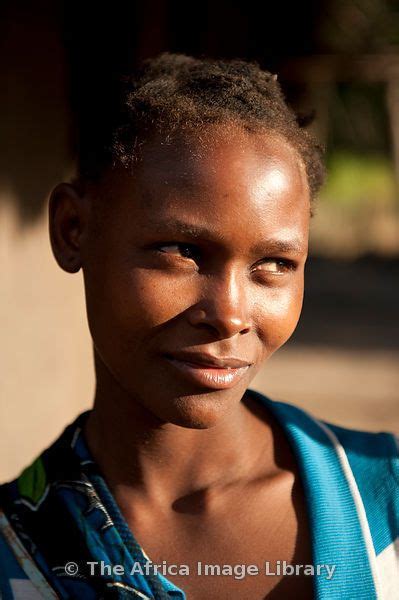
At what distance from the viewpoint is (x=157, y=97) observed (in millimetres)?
1714

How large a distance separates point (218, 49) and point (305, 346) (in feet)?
13.7

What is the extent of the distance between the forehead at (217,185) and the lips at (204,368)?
21 centimetres

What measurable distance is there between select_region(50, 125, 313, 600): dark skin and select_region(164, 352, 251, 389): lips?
0.5 inches

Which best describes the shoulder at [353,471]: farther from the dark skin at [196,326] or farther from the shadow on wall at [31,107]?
the shadow on wall at [31,107]

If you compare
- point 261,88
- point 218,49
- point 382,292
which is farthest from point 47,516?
point 382,292

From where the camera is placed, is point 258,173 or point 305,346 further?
point 305,346

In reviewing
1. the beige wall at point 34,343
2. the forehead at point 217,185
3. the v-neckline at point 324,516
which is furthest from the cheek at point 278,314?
the beige wall at point 34,343

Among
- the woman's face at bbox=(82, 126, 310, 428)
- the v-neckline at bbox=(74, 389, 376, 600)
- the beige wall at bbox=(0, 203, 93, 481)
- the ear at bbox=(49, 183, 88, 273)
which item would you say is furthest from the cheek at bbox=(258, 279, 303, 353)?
the beige wall at bbox=(0, 203, 93, 481)

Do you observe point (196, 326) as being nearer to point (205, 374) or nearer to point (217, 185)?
point (205, 374)

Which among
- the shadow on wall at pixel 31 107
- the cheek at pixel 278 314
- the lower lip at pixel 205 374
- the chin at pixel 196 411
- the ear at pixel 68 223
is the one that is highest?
the shadow on wall at pixel 31 107

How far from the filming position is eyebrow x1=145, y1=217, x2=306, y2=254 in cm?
158

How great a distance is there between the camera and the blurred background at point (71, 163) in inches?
156

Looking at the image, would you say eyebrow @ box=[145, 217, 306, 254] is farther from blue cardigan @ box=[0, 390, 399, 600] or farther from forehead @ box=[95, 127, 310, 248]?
blue cardigan @ box=[0, 390, 399, 600]

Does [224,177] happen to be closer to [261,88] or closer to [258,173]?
[258,173]
